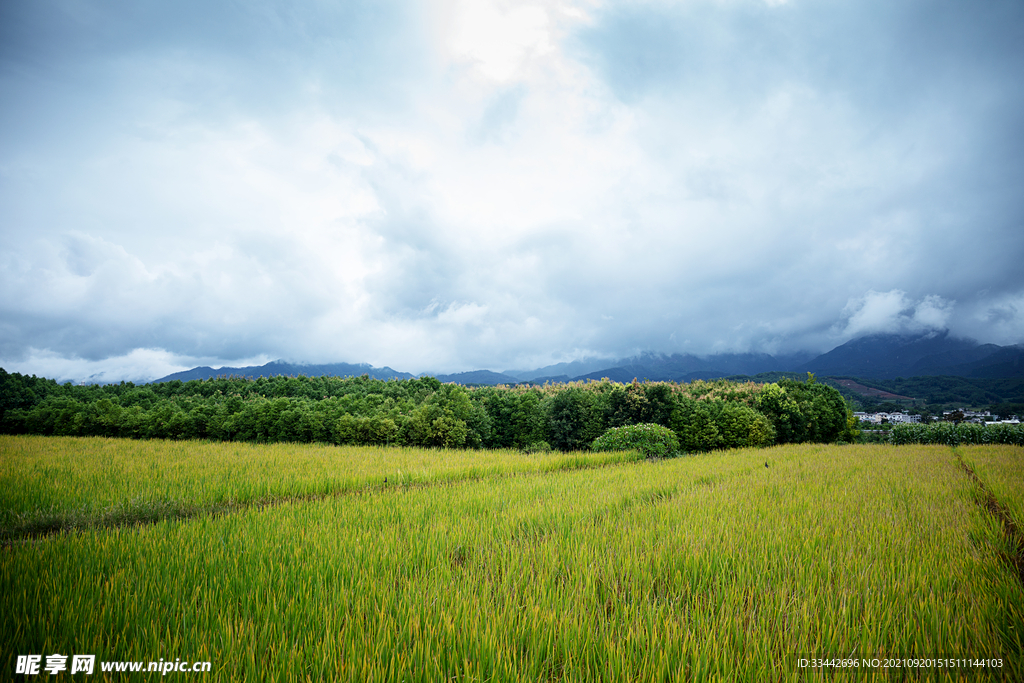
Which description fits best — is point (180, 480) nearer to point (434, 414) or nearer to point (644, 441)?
point (434, 414)

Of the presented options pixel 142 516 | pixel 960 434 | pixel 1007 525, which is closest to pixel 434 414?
pixel 142 516

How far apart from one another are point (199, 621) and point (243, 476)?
9651 millimetres

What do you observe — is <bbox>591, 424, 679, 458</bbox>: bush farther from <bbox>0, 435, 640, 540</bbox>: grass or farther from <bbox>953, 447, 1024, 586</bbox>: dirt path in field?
<bbox>953, 447, 1024, 586</bbox>: dirt path in field

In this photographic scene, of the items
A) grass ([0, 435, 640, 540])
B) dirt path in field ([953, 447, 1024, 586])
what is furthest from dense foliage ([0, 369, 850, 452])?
dirt path in field ([953, 447, 1024, 586])

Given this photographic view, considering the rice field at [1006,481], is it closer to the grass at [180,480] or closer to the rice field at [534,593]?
the rice field at [534,593]

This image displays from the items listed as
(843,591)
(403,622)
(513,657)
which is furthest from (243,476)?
(843,591)

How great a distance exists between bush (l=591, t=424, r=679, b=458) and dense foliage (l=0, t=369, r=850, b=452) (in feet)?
14.7

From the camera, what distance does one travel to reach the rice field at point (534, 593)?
2602mm

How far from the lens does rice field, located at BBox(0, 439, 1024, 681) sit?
2602 mm

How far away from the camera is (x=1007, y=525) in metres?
6.04

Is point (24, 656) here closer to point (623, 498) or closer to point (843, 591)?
point (843, 591)

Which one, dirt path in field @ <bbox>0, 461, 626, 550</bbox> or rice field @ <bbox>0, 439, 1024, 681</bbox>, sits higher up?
rice field @ <bbox>0, 439, 1024, 681</bbox>

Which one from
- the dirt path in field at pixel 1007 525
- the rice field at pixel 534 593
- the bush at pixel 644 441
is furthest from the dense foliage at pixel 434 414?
the rice field at pixel 534 593

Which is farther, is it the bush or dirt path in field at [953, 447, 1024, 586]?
the bush
